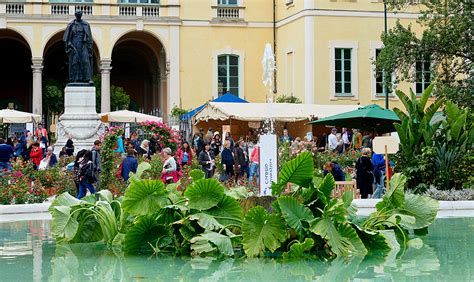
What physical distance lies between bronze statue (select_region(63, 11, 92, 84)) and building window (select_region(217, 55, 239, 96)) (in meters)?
17.5

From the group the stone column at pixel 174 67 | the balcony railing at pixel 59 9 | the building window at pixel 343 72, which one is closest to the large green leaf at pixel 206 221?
the building window at pixel 343 72

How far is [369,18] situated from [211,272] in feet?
114

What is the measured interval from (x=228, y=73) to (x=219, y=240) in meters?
34.9

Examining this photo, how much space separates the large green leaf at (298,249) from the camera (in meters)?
11.8

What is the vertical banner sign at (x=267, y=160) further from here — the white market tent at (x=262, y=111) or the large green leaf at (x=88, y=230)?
the white market tent at (x=262, y=111)

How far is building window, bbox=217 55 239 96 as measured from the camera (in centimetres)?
4659

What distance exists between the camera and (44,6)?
44656 millimetres

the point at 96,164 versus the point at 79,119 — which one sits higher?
the point at 79,119

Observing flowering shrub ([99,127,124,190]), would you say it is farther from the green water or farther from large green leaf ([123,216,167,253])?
large green leaf ([123,216,167,253])

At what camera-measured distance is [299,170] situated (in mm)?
12273

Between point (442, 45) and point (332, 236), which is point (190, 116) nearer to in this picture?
point (442, 45)

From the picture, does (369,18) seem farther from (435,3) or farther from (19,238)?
(19,238)

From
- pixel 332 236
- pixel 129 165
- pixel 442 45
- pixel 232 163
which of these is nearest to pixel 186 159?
pixel 232 163

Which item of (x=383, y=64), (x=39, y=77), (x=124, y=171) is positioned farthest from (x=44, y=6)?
(x=124, y=171)
